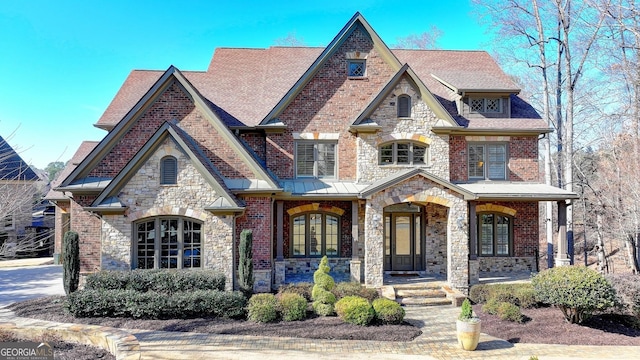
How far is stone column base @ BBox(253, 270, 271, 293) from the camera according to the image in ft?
42.6

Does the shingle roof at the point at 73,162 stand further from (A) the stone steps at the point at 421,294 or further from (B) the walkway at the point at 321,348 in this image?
(A) the stone steps at the point at 421,294

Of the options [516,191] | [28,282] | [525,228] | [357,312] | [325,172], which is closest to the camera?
[357,312]

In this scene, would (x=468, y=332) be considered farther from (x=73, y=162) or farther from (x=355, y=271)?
(x=73, y=162)

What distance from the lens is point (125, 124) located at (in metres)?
13.0

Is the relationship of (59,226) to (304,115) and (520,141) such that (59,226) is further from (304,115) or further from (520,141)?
(520,141)

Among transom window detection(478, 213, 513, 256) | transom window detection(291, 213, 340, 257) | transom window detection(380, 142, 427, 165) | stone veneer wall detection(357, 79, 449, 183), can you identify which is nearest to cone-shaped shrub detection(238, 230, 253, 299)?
transom window detection(291, 213, 340, 257)

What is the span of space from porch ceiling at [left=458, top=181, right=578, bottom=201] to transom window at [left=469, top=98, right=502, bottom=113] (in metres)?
3.19

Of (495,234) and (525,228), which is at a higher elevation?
(525,228)

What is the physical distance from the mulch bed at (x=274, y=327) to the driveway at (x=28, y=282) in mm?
2871

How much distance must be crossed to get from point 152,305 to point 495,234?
1352 cm

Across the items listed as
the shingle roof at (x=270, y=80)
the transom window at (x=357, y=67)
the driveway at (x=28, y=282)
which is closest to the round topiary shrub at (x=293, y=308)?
the shingle roof at (x=270, y=80)

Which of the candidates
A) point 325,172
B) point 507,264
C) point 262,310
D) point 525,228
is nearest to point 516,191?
point 525,228

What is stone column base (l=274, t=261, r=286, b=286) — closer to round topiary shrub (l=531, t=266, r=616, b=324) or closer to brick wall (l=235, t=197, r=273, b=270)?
brick wall (l=235, t=197, r=273, b=270)

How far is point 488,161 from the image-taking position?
52.6 feet
